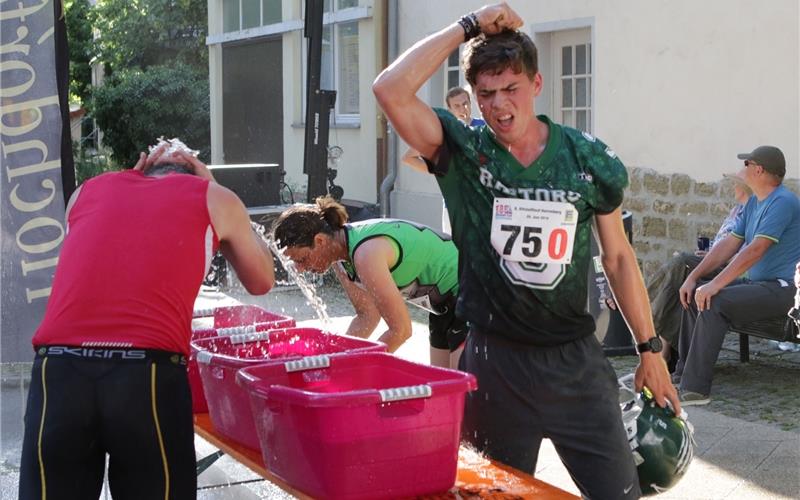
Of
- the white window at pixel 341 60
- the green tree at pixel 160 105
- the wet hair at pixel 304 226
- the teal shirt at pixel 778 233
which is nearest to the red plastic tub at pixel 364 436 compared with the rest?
the wet hair at pixel 304 226

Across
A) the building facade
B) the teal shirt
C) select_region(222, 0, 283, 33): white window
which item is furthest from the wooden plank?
select_region(222, 0, 283, 33): white window

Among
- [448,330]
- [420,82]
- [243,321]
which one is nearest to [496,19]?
[420,82]

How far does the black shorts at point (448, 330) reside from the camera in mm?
5047

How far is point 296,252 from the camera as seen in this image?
181 inches

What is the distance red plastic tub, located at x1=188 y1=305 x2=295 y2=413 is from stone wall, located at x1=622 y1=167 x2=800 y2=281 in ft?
19.7

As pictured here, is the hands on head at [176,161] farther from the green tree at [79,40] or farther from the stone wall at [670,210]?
the green tree at [79,40]

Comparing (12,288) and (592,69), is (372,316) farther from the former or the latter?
(592,69)

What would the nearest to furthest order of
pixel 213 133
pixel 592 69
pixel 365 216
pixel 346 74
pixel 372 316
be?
1. pixel 372 316
2. pixel 592 69
3. pixel 365 216
4. pixel 346 74
5. pixel 213 133

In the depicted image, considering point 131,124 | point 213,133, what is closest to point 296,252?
point 213,133

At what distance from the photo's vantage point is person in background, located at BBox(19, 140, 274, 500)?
312cm

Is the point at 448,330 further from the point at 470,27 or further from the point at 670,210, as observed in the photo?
the point at 670,210

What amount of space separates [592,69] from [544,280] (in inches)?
347

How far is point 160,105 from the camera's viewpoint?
28.6 m

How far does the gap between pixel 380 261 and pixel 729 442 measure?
2655 mm
